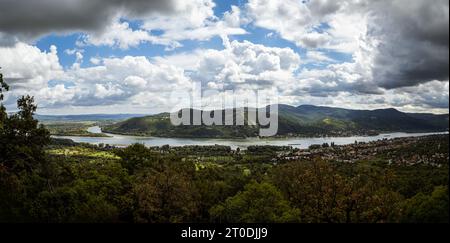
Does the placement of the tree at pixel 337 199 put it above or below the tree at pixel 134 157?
below

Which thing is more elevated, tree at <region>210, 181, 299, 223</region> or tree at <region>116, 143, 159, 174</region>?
tree at <region>116, 143, 159, 174</region>

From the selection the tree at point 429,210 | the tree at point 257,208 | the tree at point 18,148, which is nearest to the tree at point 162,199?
the tree at point 257,208

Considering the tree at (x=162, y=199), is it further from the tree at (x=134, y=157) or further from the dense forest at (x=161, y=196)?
the tree at (x=134, y=157)

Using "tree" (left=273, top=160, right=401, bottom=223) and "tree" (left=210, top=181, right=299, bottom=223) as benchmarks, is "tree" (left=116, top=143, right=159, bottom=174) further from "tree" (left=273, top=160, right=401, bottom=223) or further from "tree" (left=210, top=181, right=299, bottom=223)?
"tree" (left=273, top=160, right=401, bottom=223)

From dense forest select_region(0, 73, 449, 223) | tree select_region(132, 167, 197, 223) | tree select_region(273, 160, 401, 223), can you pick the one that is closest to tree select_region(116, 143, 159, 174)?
dense forest select_region(0, 73, 449, 223)

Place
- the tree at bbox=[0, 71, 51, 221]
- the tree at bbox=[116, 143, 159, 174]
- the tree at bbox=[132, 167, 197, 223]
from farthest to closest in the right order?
1. the tree at bbox=[116, 143, 159, 174]
2. the tree at bbox=[132, 167, 197, 223]
3. the tree at bbox=[0, 71, 51, 221]

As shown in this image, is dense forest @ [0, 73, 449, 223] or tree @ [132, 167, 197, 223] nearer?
dense forest @ [0, 73, 449, 223]
